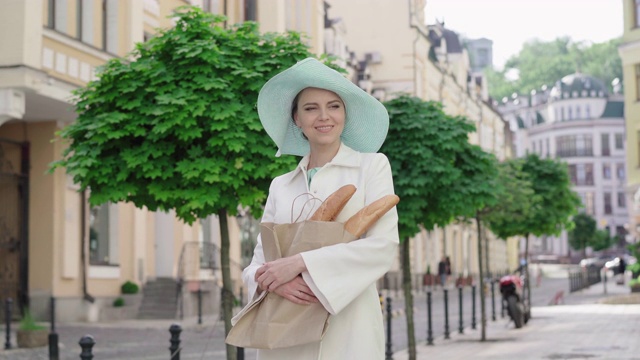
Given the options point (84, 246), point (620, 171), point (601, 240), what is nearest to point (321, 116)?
point (84, 246)

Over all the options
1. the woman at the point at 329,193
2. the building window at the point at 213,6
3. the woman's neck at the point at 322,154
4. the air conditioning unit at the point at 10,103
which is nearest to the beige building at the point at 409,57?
the building window at the point at 213,6

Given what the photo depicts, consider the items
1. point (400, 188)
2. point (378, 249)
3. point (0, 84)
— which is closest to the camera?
point (378, 249)

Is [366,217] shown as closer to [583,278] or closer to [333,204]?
[333,204]

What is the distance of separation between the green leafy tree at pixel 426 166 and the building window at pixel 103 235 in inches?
439

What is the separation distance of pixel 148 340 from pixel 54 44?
229 inches

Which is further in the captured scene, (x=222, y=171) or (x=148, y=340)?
(x=148, y=340)

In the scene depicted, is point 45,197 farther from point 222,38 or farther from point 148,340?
point 222,38

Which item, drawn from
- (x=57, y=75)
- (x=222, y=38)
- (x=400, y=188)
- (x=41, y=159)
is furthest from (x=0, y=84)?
(x=222, y=38)

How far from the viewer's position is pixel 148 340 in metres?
18.4

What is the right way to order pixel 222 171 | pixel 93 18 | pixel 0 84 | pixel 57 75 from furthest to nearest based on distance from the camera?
pixel 93 18, pixel 57 75, pixel 0 84, pixel 222 171

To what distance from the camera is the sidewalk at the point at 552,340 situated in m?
15.3

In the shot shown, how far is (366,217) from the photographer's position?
3557 mm

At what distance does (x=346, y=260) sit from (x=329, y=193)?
37 centimetres

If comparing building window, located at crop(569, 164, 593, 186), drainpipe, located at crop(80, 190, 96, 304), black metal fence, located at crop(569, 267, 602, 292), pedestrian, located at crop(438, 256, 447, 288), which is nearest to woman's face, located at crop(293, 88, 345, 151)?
drainpipe, located at crop(80, 190, 96, 304)
